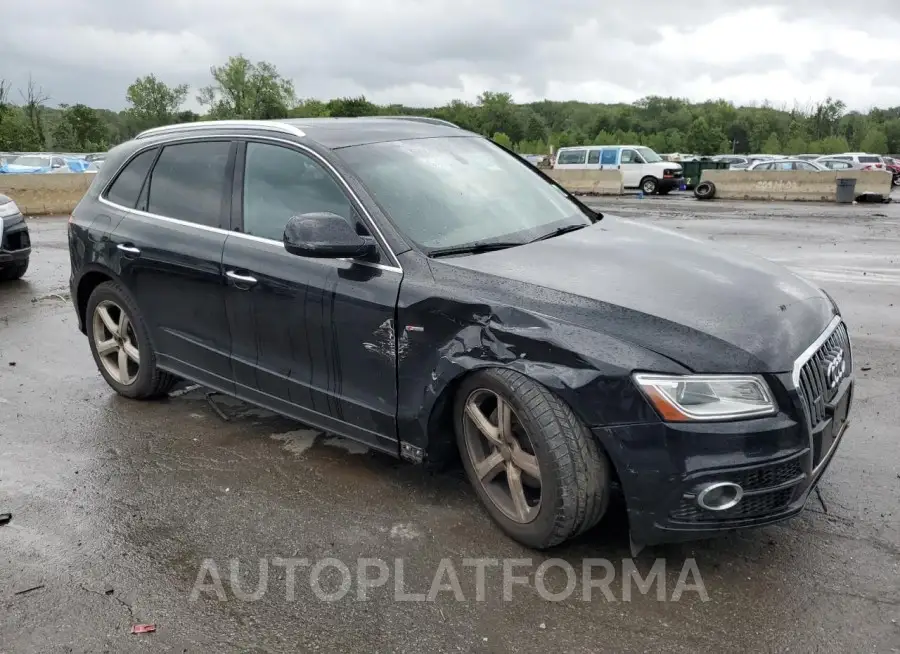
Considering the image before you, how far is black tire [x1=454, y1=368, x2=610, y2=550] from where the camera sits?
9.68 ft

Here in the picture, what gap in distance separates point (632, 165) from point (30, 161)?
2292 cm

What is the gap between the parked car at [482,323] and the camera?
2.82m

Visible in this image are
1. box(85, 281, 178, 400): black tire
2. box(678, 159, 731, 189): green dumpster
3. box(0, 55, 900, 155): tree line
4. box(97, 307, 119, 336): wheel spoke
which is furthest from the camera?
box(0, 55, 900, 155): tree line

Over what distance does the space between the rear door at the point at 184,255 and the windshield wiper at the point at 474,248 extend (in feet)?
4.45

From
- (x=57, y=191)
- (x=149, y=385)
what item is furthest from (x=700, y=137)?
(x=149, y=385)

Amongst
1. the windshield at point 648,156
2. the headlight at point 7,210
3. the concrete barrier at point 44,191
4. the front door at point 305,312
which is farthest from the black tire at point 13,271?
the windshield at point 648,156

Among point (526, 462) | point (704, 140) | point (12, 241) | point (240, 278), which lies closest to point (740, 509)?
point (526, 462)

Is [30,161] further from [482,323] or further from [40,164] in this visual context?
[482,323]

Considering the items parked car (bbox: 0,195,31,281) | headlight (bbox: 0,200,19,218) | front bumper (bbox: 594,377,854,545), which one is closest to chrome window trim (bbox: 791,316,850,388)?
front bumper (bbox: 594,377,854,545)

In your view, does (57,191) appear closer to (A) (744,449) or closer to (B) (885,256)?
(B) (885,256)

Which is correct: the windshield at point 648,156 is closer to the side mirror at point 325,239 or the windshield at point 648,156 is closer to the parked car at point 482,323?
the parked car at point 482,323

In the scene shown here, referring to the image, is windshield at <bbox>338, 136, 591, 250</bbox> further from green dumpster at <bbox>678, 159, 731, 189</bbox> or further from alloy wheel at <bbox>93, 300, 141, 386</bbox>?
green dumpster at <bbox>678, 159, 731, 189</bbox>

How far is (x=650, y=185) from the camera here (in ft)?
97.7

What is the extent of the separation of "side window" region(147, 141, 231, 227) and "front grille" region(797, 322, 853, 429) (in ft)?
10.0
